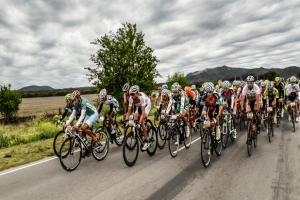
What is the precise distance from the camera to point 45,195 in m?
3.87

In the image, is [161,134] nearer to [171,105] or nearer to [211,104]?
[171,105]

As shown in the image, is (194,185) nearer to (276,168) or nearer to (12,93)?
(276,168)

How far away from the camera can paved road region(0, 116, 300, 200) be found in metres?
3.74

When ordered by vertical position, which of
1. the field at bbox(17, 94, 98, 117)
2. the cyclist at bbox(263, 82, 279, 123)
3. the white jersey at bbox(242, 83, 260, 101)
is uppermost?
the white jersey at bbox(242, 83, 260, 101)

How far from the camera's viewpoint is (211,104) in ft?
19.9

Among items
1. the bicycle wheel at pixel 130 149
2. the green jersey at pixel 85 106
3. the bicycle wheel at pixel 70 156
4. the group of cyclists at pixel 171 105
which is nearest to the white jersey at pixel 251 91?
the group of cyclists at pixel 171 105

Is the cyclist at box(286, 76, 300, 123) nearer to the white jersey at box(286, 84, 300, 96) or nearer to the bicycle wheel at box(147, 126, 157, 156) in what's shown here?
the white jersey at box(286, 84, 300, 96)

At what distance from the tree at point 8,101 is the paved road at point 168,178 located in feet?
70.6

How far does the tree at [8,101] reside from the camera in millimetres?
22016

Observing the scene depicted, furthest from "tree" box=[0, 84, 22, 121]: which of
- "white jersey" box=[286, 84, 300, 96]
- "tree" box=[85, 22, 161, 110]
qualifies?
"white jersey" box=[286, 84, 300, 96]

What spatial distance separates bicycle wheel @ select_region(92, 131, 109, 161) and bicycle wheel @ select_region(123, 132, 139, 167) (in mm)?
1185

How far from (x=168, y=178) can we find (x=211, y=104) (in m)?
2.91

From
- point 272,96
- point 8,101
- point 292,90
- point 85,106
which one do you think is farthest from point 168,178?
point 8,101

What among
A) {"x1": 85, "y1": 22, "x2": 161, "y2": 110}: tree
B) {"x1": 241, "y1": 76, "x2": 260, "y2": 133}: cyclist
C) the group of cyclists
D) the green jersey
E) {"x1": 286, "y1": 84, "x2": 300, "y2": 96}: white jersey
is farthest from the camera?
{"x1": 85, "y1": 22, "x2": 161, "y2": 110}: tree
